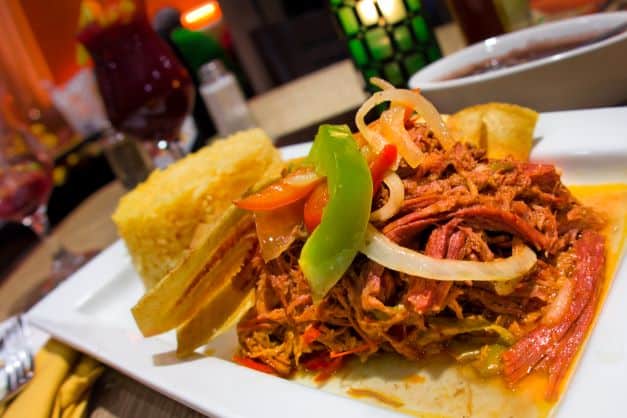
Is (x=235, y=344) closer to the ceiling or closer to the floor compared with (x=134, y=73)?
closer to the floor

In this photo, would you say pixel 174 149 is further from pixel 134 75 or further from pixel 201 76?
pixel 201 76

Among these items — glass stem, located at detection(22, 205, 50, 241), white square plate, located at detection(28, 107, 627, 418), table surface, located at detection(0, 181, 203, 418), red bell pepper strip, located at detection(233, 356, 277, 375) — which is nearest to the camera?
white square plate, located at detection(28, 107, 627, 418)

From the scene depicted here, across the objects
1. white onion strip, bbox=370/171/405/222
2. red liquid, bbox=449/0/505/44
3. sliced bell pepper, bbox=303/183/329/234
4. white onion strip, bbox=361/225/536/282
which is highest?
red liquid, bbox=449/0/505/44

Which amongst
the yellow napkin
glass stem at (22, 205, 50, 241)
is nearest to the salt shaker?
glass stem at (22, 205, 50, 241)

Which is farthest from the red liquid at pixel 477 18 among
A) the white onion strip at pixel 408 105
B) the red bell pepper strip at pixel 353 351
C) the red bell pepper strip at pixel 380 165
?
the red bell pepper strip at pixel 353 351

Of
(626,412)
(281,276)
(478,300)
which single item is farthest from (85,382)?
(626,412)

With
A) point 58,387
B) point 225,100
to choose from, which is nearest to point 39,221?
point 225,100

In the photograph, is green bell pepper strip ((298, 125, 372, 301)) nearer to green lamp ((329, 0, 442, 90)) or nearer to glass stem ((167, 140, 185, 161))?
green lamp ((329, 0, 442, 90))
